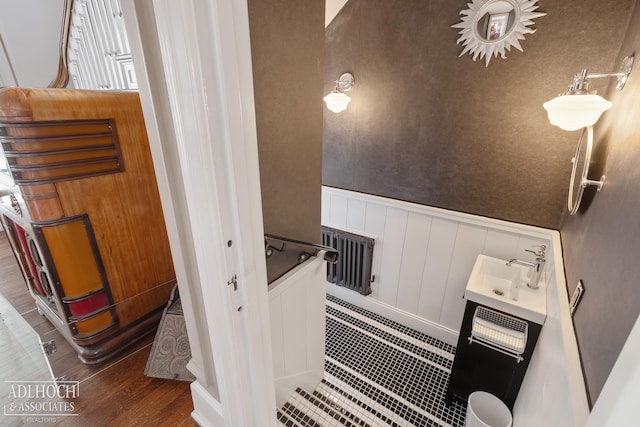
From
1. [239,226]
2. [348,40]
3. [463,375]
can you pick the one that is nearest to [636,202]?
[239,226]

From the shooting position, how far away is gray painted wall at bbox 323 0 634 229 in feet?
4.62

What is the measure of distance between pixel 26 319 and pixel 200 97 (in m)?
2.58

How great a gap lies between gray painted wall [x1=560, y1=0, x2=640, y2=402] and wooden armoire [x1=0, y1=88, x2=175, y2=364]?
206 centimetres

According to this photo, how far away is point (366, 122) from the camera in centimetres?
213

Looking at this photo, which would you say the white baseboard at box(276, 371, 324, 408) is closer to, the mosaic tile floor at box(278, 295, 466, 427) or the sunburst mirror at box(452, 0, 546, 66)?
the mosaic tile floor at box(278, 295, 466, 427)

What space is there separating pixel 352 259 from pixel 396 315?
61 cm

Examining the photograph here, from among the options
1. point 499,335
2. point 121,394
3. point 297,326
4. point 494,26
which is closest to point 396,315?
point 499,335

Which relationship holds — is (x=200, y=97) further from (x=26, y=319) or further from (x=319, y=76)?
(x=26, y=319)

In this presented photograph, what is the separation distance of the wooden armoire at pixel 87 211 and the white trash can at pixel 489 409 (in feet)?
6.69

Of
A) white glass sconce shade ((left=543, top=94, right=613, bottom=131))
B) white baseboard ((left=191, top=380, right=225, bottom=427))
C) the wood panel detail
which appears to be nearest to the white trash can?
white baseboard ((left=191, top=380, right=225, bottom=427))

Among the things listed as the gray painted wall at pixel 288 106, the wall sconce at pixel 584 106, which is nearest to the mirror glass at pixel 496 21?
the wall sconce at pixel 584 106

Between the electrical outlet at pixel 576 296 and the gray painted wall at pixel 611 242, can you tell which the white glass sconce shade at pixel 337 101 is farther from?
the electrical outlet at pixel 576 296

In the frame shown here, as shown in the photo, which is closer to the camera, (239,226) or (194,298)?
(239,226)

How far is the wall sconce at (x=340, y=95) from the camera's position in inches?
79.0
